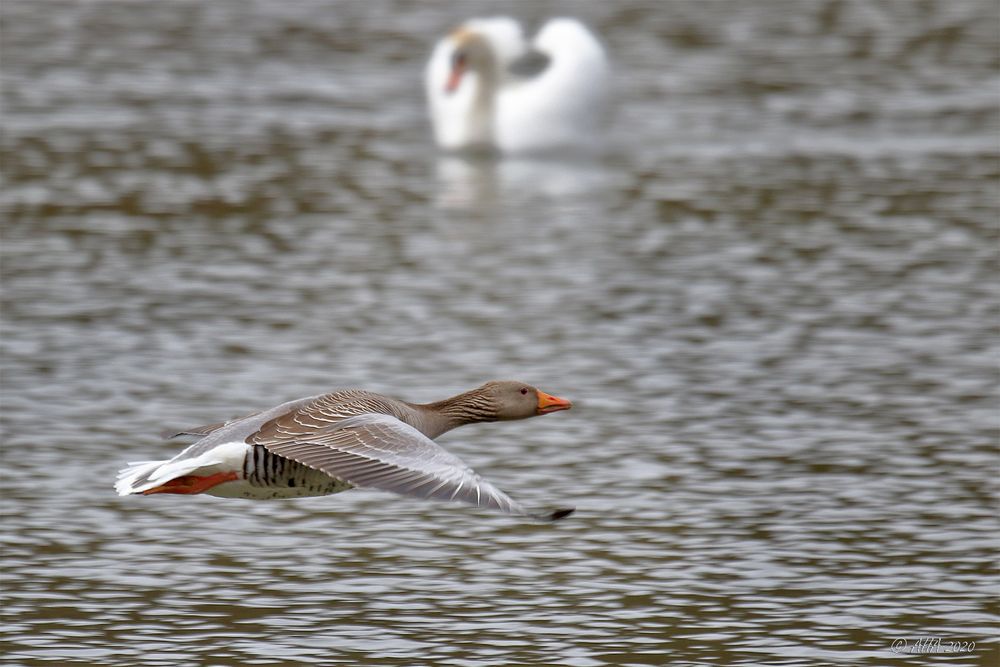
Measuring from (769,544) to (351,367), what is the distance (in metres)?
4.44

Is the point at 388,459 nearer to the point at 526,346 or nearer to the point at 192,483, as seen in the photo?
the point at 192,483

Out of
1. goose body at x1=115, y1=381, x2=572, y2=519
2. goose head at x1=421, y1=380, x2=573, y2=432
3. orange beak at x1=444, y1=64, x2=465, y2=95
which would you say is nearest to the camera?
goose body at x1=115, y1=381, x2=572, y2=519

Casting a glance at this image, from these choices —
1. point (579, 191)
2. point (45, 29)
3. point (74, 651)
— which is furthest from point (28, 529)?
point (45, 29)

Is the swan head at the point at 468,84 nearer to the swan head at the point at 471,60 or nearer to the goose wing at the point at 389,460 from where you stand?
the swan head at the point at 471,60

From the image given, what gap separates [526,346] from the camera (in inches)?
580

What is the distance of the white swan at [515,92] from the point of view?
75.4 ft

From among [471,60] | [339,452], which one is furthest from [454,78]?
[339,452]

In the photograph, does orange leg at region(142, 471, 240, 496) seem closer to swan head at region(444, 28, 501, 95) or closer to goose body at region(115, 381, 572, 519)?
goose body at region(115, 381, 572, 519)

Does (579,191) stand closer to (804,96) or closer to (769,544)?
(804,96)

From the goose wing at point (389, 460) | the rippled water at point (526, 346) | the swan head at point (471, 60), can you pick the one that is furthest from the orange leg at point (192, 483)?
the swan head at point (471, 60)

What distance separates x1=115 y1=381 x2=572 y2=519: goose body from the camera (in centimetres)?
793

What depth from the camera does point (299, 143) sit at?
2339 cm

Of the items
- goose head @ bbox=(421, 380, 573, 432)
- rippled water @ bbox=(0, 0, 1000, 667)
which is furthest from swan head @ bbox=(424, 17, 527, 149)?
goose head @ bbox=(421, 380, 573, 432)

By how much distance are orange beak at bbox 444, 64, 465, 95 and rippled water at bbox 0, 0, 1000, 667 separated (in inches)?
37.0
